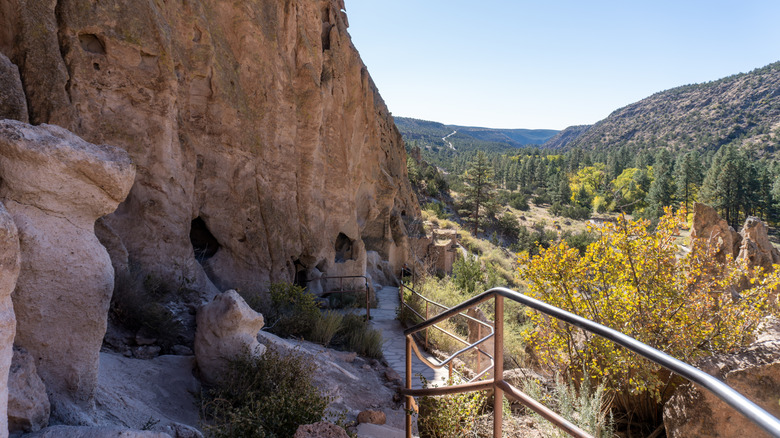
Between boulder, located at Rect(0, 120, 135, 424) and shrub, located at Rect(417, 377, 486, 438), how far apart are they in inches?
98.8

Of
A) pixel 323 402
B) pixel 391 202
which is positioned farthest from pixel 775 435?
pixel 391 202

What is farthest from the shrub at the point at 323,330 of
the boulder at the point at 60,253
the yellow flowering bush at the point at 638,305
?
the boulder at the point at 60,253

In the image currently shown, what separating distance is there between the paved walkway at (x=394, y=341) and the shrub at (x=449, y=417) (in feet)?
2.08

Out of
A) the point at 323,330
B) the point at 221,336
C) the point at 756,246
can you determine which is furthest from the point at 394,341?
the point at 756,246

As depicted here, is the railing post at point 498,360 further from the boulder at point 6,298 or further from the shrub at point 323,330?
the shrub at point 323,330

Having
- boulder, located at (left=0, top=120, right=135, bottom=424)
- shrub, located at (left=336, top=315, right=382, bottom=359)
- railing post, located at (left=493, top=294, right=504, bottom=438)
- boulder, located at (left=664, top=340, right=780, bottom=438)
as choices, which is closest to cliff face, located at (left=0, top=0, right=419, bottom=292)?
shrub, located at (left=336, top=315, right=382, bottom=359)

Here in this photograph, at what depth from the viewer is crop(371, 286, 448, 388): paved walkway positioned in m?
6.96

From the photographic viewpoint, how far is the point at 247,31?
8.20 metres

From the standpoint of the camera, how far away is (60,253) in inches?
107

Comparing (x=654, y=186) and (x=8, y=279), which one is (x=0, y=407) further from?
(x=654, y=186)

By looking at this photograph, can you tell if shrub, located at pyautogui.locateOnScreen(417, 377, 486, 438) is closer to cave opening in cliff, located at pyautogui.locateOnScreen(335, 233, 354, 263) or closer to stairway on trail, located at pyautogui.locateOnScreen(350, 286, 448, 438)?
stairway on trail, located at pyautogui.locateOnScreen(350, 286, 448, 438)

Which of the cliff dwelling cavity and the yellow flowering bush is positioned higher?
the cliff dwelling cavity

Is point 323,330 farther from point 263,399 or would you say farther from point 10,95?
point 10,95

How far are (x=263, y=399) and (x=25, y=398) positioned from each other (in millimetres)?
1941
